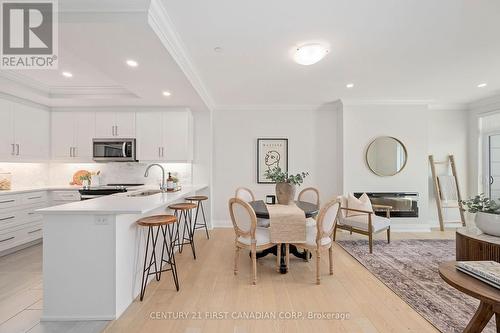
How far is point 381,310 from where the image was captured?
215 cm

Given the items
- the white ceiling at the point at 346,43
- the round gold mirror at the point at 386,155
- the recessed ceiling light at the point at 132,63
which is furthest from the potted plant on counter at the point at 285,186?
the round gold mirror at the point at 386,155

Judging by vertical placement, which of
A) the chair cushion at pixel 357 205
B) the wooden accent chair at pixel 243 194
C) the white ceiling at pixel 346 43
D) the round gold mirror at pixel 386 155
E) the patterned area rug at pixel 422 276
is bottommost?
the patterned area rug at pixel 422 276

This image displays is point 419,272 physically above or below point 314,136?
below

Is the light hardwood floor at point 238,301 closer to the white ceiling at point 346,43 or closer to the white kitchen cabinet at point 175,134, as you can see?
the white kitchen cabinet at point 175,134

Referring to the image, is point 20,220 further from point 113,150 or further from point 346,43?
point 346,43

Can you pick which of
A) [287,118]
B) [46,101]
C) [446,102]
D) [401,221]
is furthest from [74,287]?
[446,102]

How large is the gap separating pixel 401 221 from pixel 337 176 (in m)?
1.52

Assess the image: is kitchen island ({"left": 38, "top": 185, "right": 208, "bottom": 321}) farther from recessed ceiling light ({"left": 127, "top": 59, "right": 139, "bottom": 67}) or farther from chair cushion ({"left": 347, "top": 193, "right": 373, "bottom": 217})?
chair cushion ({"left": 347, "top": 193, "right": 373, "bottom": 217})

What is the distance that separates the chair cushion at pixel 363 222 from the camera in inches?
145

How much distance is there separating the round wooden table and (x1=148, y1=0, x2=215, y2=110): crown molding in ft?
9.19

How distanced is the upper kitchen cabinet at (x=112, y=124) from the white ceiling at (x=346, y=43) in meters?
1.83

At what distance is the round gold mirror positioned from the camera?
4.75 m

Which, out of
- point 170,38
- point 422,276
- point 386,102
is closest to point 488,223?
point 422,276

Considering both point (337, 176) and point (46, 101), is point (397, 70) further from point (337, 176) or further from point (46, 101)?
point (46, 101)
